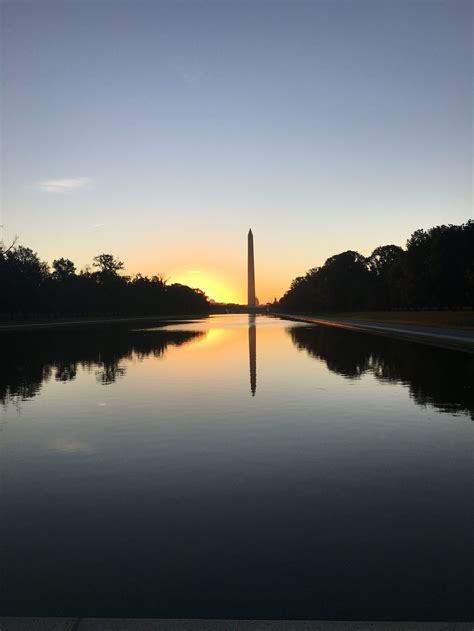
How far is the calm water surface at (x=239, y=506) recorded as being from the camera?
3.97 m

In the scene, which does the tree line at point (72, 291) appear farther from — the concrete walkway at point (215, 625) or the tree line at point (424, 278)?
the concrete walkway at point (215, 625)

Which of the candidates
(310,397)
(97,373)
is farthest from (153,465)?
(97,373)

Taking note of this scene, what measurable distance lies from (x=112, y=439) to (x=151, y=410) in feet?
7.91

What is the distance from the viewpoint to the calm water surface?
13.0 feet

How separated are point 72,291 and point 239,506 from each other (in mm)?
99128

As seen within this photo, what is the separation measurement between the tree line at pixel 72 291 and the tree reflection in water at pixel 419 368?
56424 mm

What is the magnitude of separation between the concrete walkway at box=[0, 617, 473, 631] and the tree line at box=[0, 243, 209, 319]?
2783 inches

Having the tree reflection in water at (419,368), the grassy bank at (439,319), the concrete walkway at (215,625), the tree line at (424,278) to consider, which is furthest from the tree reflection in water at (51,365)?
the tree line at (424,278)

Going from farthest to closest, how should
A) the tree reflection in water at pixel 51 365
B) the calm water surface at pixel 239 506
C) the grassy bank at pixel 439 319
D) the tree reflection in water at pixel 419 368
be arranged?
the grassy bank at pixel 439 319 < the tree reflection in water at pixel 51 365 < the tree reflection in water at pixel 419 368 < the calm water surface at pixel 239 506

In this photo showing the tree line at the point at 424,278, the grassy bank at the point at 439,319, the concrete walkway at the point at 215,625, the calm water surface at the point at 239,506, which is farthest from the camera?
the tree line at the point at 424,278

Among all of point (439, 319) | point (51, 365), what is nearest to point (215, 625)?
point (51, 365)

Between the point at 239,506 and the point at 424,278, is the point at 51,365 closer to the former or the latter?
the point at 239,506

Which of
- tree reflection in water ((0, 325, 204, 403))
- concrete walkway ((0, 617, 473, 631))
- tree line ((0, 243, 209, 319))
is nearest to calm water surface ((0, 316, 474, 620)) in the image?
concrete walkway ((0, 617, 473, 631))

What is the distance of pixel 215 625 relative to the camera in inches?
130
